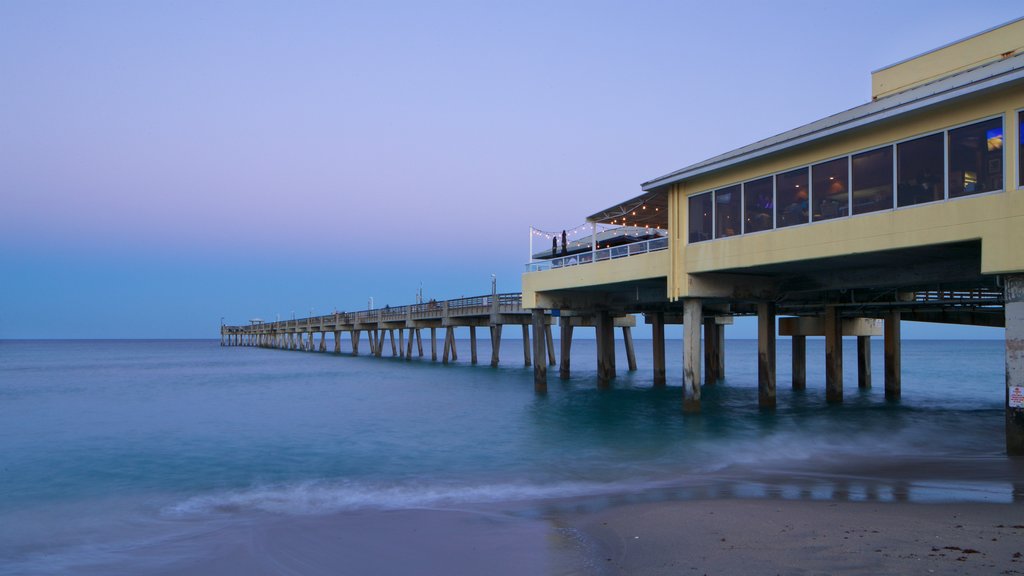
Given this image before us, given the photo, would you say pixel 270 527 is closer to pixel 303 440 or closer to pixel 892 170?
pixel 303 440

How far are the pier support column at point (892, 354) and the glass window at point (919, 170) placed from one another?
14011mm

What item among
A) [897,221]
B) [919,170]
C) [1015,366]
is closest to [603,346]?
[897,221]

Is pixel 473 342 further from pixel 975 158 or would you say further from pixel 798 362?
pixel 975 158

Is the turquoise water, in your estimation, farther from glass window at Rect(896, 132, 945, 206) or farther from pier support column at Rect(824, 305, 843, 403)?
glass window at Rect(896, 132, 945, 206)

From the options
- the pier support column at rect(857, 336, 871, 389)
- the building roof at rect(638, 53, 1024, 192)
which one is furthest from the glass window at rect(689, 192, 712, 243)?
Answer: the pier support column at rect(857, 336, 871, 389)

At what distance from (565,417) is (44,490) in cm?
1449

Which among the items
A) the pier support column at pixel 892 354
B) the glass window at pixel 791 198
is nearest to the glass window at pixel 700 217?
the glass window at pixel 791 198

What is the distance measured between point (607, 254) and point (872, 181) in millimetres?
9538

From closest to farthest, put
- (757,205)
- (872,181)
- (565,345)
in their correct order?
(872,181)
(757,205)
(565,345)

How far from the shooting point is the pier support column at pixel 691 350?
63.3 ft

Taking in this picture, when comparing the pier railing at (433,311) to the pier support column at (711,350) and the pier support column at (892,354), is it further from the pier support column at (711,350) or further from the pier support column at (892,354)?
the pier support column at (892,354)

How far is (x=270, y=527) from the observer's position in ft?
34.2

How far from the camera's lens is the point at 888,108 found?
42.3 feet

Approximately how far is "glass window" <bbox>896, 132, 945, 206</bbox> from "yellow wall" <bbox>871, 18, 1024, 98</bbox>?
3.24 m
